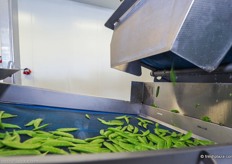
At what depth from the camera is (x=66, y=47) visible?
8.90 ft

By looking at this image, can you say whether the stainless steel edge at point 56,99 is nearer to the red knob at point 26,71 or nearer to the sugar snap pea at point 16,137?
the sugar snap pea at point 16,137

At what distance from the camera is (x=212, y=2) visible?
628 millimetres

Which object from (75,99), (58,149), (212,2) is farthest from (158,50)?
(75,99)

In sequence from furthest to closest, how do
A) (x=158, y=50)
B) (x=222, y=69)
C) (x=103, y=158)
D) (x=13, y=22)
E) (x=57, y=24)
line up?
(x=57, y=24) → (x=13, y=22) → (x=222, y=69) → (x=158, y=50) → (x=103, y=158)

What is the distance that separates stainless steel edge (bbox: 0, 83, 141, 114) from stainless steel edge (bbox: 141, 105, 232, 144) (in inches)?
11.1

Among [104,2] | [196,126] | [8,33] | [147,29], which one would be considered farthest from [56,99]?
[104,2]

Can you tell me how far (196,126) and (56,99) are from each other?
981mm

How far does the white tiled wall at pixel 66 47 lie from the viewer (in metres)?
2.51

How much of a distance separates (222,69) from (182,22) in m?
0.43

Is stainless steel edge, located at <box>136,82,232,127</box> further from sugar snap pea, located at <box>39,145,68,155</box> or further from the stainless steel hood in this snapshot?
sugar snap pea, located at <box>39,145,68,155</box>

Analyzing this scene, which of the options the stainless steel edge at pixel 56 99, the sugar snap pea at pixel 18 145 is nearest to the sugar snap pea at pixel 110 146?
the sugar snap pea at pixel 18 145

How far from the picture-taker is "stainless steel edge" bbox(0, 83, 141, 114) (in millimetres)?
1288

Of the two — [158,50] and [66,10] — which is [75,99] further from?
[66,10]

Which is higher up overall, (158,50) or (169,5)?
(169,5)
